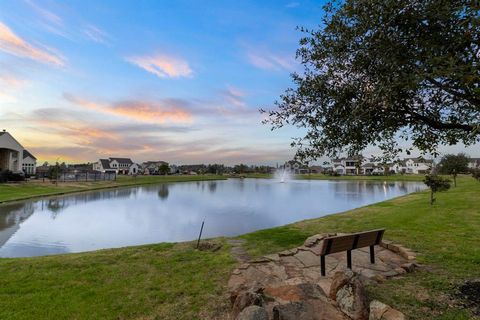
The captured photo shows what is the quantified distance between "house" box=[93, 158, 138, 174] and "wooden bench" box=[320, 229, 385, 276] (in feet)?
424

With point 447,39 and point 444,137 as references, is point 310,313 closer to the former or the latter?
point 447,39

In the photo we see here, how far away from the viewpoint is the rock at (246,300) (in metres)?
4.91

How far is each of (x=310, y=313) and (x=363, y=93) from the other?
13.7 ft

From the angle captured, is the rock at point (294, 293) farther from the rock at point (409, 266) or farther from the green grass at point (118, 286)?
the rock at point (409, 266)

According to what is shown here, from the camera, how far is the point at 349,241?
24.4 feet

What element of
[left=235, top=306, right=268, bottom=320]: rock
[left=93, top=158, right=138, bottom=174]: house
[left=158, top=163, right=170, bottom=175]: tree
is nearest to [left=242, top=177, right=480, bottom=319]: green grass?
[left=235, top=306, right=268, bottom=320]: rock

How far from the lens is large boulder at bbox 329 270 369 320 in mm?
4863

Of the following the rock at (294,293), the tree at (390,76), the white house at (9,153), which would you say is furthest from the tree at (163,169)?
the rock at (294,293)

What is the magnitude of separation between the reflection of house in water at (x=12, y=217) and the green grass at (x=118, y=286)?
9.21 metres

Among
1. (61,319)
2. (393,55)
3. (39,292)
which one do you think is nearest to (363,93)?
(393,55)

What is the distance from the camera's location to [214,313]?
557 centimetres

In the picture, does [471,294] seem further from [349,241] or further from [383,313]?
[383,313]

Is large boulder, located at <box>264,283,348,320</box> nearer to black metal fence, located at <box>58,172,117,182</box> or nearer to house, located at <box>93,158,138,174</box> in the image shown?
black metal fence, located at <box>58,172,117,182</box>

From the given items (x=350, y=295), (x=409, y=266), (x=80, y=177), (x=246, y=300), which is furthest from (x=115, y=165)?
(x=350, y=295)
